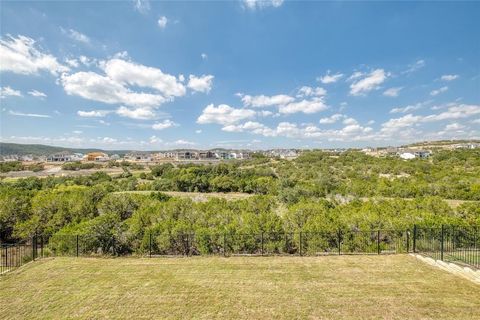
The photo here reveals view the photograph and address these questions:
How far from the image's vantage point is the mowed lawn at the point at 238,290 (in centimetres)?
591

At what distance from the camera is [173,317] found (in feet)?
18.8

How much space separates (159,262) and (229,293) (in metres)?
3.76

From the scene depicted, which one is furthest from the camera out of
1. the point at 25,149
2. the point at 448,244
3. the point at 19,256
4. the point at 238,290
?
the point at 25,149

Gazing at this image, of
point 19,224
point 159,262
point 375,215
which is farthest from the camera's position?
point 19,224

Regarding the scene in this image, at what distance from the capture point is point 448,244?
412 inches

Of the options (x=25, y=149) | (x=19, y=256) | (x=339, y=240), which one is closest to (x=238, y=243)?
(x=339, y=240)

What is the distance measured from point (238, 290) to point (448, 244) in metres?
9.52

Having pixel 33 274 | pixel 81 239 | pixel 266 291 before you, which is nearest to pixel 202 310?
pixel 266 291

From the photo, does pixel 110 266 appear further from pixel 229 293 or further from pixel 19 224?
pixel 19 224

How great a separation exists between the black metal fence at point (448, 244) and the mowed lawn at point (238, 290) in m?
1.26

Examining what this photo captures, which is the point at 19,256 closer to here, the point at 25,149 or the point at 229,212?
the point at 229,212

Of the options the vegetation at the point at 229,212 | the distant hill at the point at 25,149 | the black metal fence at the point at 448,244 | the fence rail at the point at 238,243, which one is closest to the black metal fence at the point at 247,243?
the fence rail at the point at 238,243

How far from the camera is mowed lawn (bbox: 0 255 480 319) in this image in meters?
5.91

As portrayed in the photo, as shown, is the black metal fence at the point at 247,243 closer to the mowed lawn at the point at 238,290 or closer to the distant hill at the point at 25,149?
the mowed lawn at the point at 238,290
